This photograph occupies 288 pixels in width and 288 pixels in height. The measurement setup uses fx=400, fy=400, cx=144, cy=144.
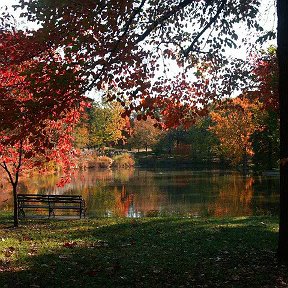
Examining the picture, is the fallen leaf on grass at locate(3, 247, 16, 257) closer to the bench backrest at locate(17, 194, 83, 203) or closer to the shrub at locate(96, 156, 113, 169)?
the bench backrest at locate(17, 194, 83, 203)

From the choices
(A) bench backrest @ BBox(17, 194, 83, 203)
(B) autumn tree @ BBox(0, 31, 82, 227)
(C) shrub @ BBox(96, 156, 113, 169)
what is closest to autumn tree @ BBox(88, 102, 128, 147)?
(C) shrub @ BBox(96, 156, 113, 169)

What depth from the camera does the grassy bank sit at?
714 centimetres

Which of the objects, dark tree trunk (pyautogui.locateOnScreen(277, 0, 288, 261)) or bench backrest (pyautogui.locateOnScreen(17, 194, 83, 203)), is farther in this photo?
bench backrest (pyautogui.locateOnScreen(17, 194, 83, 203))

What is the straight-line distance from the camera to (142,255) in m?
9.37

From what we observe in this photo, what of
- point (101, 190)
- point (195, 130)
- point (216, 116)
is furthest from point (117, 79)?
point (195, 130)

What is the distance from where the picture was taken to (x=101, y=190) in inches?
1253

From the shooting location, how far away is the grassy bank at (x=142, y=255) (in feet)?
23.4

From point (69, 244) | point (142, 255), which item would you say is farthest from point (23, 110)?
point (69, 244)

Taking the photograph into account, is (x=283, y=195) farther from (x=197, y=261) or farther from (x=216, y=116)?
(x=216, y=116)

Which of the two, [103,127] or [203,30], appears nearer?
[203,30]

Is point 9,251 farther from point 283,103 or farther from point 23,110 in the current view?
point 283,103

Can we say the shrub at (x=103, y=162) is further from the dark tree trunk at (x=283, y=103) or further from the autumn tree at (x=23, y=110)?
the dark tree trunk at (x=283, y=103)

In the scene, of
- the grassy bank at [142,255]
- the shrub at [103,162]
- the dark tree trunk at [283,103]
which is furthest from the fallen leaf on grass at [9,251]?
the shrub at [103,162]

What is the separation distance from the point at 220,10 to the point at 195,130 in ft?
196
